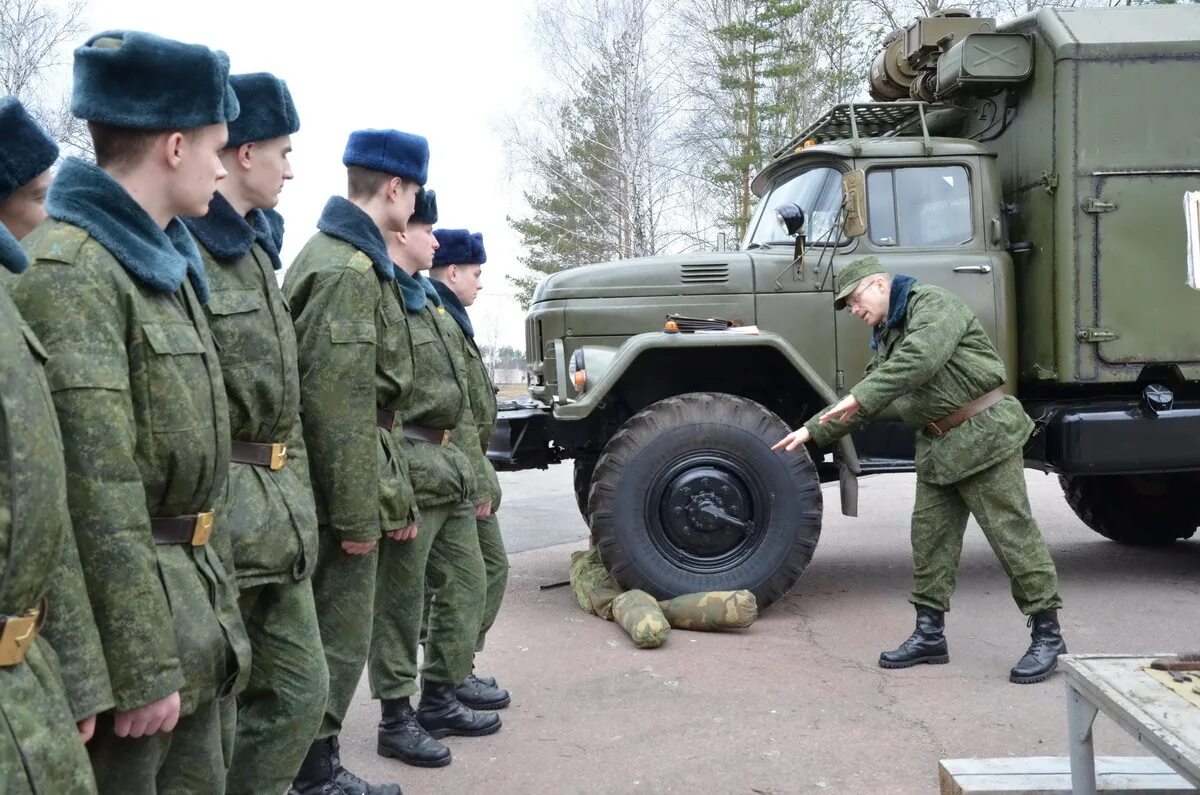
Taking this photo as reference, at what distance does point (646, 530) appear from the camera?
19.2 ft

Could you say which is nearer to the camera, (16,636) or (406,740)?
(16,636)

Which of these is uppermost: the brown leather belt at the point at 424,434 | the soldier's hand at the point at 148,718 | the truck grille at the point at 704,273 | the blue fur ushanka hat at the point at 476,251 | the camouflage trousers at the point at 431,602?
the blue fur ushanka hat at the point at 476,251

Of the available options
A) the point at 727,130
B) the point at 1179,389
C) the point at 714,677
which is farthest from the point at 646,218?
the point at 714,677

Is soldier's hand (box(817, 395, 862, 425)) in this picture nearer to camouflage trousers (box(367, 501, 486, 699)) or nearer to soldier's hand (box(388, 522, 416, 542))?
camouflage trousers (box(367, 501, 486, 699))

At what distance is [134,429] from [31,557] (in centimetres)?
48

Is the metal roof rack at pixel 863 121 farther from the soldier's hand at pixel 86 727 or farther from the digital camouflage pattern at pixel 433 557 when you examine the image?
the soldier's hand at pixel 86 727

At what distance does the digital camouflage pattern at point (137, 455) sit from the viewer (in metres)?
1.92

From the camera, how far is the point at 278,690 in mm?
2770

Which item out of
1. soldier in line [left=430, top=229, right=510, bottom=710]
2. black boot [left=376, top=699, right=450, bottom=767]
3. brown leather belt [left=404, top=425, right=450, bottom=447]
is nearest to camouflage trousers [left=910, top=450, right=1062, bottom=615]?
soldier in line [left=430, top=229, right=510, bottom=710]

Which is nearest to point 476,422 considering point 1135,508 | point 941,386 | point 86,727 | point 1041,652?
point 941,386

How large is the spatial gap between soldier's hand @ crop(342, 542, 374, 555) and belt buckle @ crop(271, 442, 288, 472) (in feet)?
1.65

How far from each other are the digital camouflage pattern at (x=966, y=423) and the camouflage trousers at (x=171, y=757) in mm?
3019

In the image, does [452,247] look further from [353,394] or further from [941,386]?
[941,386]

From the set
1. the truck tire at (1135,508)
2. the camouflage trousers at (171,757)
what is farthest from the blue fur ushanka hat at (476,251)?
the truck tire at (1135,508)
